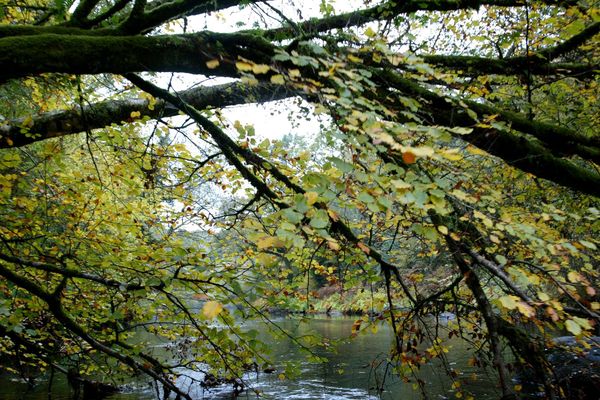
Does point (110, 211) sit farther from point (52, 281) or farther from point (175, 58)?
point (175, 58)

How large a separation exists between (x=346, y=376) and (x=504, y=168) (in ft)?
25.6

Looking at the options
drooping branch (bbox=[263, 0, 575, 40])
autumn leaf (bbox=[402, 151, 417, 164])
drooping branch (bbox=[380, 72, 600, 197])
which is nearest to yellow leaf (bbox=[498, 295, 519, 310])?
autumn leaf (bbox=[402, 151, 417, 164])

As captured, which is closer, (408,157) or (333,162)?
(408,157)

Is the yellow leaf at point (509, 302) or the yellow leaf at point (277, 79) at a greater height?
the yellow leaf at point (277, 79)

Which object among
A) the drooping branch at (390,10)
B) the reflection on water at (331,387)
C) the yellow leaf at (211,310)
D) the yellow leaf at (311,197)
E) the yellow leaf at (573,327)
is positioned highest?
the drooping branch at (390,10)

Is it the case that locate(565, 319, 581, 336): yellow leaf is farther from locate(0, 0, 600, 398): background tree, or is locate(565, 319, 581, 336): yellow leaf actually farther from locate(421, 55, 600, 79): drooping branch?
locate(421, 55, 600, 79): drooping branch

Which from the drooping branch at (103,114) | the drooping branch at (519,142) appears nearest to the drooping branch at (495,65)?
the drooping branch at (519,142)

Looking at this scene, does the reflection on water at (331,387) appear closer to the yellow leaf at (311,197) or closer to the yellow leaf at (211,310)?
the yellow leaf at (211,310)

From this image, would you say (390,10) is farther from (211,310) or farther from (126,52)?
(211,310)

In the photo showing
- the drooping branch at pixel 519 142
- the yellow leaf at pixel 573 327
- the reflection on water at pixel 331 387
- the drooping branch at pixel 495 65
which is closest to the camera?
the yellow leaf at pixel 573 327

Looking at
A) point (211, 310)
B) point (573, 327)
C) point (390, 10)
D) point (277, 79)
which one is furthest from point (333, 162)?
point (390, 10)

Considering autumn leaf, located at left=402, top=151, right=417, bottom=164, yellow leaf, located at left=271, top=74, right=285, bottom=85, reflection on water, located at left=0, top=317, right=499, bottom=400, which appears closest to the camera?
autumn leaf, located at left=402, top=151, right=417, bottom=164

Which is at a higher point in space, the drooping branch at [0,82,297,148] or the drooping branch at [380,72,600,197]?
the drooping branch at [0,82,297,148]

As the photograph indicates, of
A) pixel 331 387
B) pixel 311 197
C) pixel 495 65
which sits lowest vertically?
pixel 331 387
